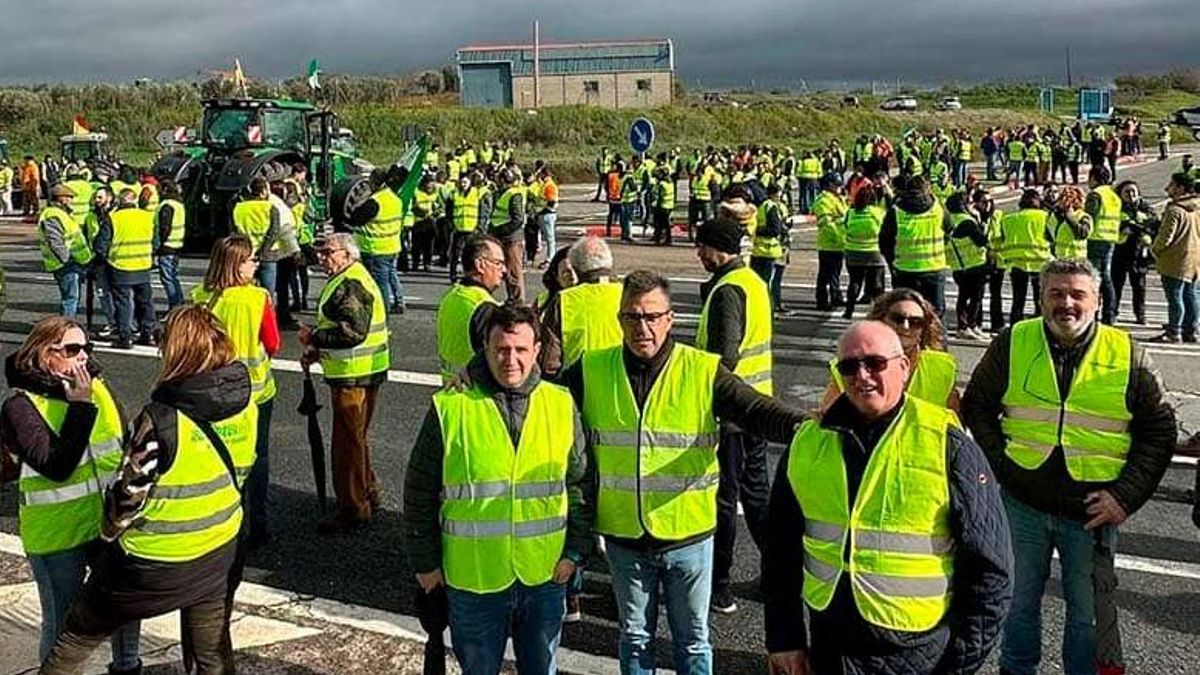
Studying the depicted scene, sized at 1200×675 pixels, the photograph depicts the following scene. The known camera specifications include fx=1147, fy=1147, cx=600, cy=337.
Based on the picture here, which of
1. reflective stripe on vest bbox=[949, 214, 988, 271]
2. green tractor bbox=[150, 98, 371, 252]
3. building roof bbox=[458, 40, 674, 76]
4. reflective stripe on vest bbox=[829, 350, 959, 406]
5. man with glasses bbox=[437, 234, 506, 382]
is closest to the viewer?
reflective stripe on vest bbox=[829, 350, 959, 406]

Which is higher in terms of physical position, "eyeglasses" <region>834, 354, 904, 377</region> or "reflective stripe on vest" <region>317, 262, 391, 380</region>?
"eyeglasses" <region>834, 354, 904, 377</region>

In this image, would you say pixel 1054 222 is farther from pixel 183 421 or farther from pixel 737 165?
pixel 737 165

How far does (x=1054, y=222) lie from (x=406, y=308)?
24.4 feet

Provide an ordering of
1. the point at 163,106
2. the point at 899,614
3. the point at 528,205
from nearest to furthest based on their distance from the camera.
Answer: the point at 899,614
the point at 528,205
the point at 163,106

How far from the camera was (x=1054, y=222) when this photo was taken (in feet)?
38.2

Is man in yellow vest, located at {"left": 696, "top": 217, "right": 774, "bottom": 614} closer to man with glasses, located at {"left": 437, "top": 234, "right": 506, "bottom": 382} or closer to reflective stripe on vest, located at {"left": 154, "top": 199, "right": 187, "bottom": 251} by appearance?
man with glasses, located at {"left": 437, "top": 234, "right": 506, "bottom": 382}

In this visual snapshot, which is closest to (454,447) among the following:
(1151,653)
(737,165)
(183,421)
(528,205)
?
(183,421)

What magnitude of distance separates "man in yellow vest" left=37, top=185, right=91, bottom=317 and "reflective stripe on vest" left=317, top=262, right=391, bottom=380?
6.65 meters

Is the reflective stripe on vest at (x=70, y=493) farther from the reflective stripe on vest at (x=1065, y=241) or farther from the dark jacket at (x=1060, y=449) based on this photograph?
the reflective stripe on vest at (x=1065, y=241)

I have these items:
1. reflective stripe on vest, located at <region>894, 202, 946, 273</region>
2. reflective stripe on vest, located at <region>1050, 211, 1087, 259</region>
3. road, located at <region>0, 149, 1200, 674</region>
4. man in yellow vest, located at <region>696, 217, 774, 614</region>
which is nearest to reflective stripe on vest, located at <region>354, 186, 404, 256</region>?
road, located at <region>0, 149, 1200, 674</region>

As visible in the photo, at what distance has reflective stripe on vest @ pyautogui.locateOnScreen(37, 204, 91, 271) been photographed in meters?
11.8

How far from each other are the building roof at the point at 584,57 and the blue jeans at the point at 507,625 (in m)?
65.5

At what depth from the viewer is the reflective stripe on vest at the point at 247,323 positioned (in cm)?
610

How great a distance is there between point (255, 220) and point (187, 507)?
28.6ft
